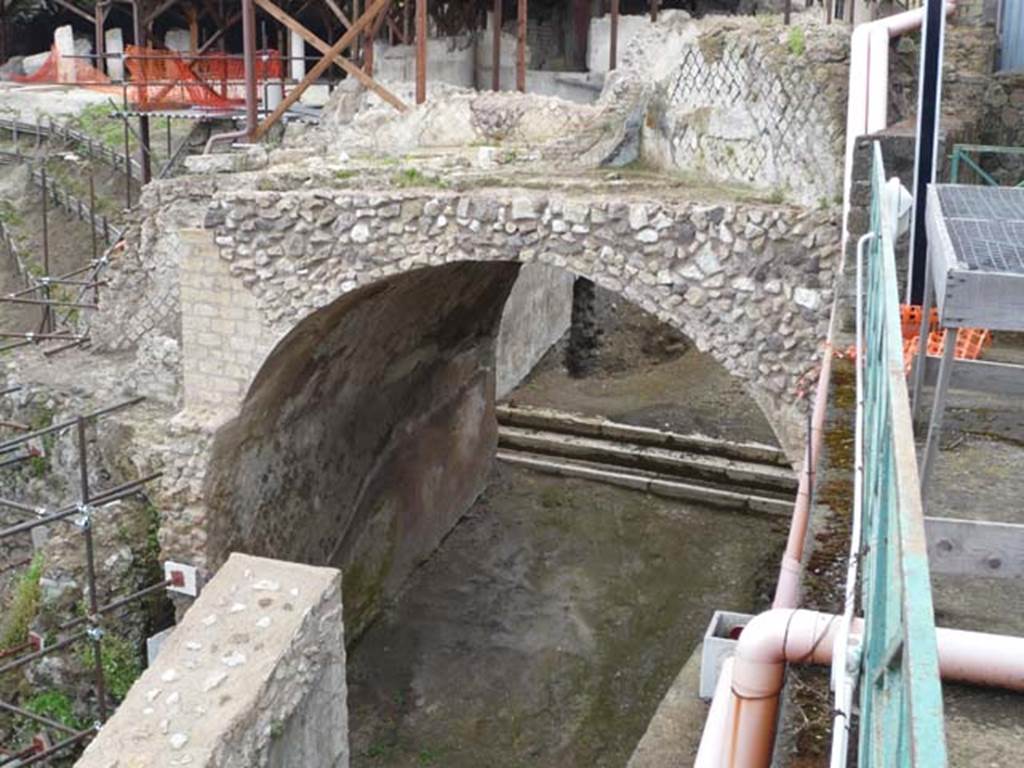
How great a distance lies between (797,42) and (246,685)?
4805 mm

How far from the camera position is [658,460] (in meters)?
12.9

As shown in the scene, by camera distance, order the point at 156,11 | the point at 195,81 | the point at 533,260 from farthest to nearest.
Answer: the point at 156,11 < the point at 195,81 < the point at 533,260

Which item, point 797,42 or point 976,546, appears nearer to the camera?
point 976,546

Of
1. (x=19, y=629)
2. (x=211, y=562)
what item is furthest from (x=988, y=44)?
(x=19, y=629)

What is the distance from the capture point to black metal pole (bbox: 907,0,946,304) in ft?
14.3

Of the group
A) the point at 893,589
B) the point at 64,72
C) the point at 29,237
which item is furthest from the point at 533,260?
the point at 64,72

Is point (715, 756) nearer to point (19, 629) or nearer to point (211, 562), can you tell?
A: point (211, 562)

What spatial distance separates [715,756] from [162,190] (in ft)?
27.1

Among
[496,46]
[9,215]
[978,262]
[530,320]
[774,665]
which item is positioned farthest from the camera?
[9,215]

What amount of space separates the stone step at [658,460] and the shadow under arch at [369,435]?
639 millimetres

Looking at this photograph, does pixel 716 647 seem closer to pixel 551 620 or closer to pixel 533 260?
pixel 533 260

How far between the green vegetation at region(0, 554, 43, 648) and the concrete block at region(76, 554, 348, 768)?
2401 millimetres

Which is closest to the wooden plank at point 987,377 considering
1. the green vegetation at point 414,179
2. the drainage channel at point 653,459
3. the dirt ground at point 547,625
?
the green vegetation at point 414,179

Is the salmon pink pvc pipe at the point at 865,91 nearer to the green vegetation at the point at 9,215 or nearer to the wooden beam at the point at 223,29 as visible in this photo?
the green vegetation at the point at 9,215
